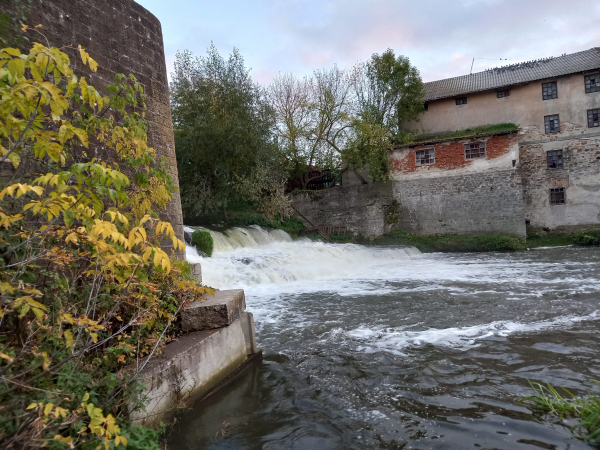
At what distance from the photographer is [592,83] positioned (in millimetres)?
19922

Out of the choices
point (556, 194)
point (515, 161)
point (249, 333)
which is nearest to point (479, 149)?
point (515, 161)

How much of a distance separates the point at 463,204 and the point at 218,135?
488 inches

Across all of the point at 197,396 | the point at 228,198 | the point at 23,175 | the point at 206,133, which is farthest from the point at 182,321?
the point at 228,198

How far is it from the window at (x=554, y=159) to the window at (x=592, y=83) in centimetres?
337

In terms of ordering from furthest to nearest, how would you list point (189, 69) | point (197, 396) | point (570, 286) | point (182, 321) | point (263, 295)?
point (189, 69)
point (263, 295)
point (570, 286)
point (182, 321)
point (197, 396)

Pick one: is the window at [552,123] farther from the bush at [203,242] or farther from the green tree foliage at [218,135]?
the bush at [203,242]

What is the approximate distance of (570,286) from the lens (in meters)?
8.10

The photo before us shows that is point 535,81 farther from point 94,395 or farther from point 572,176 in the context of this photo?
point 94,395

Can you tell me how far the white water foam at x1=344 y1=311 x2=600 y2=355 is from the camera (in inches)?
186

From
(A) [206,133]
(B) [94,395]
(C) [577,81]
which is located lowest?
(B) [94,395]

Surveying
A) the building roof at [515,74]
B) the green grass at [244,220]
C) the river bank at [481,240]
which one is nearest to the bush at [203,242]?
the green grass at [244,220]

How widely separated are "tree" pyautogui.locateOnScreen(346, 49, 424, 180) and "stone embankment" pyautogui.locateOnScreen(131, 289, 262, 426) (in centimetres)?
1773

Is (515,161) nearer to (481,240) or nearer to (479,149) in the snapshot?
(479,149)

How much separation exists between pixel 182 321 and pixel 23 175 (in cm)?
173
